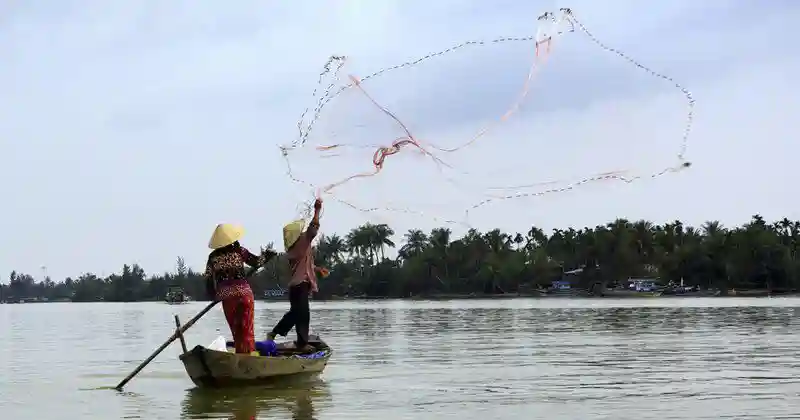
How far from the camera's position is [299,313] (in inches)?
771

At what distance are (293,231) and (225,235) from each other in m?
1.88

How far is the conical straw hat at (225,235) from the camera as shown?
17.5m

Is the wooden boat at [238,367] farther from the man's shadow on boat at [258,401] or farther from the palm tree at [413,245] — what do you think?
the palm tree at [413,245]

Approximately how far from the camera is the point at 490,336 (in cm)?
3238

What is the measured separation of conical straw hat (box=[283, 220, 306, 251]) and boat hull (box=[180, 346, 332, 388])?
6.28 ft

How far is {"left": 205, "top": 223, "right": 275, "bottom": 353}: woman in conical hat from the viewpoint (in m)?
17.7

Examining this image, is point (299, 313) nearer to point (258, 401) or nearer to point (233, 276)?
point (233, 276)

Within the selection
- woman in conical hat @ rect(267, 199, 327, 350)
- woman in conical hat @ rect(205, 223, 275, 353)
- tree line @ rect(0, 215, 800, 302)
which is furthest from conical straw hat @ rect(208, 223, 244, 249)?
tree line @ rect(0, 215, 800, 302)

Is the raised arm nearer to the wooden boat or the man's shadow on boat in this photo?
the wooden boat

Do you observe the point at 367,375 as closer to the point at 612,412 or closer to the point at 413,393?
the point at 413,393

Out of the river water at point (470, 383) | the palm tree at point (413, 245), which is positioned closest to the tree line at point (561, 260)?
the palm tree at point (413, 245)

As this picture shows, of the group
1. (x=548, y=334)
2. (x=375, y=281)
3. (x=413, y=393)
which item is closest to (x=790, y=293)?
(x=375, y=281)

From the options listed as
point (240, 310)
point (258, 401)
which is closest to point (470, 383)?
point (258, 401)

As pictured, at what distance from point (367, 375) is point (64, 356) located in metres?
10.6
